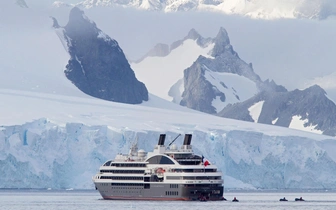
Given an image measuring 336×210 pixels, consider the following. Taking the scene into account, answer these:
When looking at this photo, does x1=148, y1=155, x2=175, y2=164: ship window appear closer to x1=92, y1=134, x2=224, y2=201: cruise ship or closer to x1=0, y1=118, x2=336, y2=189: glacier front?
x1=92, y1=134, x2=224, y2=201: cruise ship

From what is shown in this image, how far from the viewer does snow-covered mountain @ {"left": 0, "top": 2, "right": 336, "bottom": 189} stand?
142 m

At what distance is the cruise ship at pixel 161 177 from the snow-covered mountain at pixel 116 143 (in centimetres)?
2071

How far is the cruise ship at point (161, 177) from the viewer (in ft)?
379

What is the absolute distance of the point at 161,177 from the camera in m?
117

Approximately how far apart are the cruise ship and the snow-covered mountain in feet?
68.0

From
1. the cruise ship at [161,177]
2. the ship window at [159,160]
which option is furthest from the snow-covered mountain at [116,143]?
the ship window at [159,160]

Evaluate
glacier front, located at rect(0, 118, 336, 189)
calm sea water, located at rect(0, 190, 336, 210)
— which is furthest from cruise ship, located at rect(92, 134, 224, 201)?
glacier front, located at rect(0, 118, 336, 189)

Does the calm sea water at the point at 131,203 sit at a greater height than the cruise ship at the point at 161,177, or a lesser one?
lesser

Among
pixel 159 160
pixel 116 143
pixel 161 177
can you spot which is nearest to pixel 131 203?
pixel 161 177

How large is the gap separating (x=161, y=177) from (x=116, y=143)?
32437 millimetres

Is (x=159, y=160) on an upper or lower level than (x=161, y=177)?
upper


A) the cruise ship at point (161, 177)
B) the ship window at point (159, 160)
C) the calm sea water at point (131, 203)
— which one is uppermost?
the ship window at point (159, 160)

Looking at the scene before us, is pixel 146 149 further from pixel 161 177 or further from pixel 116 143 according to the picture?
pixel 161 177

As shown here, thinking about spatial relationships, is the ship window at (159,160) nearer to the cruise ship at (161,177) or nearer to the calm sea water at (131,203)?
the cruise ship at (161,177)
